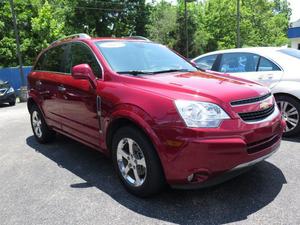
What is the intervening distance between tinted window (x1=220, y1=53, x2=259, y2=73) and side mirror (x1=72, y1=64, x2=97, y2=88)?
130 inches

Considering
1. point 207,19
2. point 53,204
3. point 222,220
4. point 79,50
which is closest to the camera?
point 222,220

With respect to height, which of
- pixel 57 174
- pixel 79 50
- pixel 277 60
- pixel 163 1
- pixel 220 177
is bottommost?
pixel 57 174

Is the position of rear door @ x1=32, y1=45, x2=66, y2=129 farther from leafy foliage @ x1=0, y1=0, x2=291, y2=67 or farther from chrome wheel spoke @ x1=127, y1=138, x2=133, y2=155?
leafy foliage @ x1=0, y1=0, x2=291, y2=67

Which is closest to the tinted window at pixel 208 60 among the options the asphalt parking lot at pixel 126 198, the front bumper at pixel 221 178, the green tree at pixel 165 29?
the asphalt parking lot at pixel 126 198

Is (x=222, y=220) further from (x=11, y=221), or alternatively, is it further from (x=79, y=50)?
(x=79, y=50)

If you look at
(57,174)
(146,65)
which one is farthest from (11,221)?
(146,65)

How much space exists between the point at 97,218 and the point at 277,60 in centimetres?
419

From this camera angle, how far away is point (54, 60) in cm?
555

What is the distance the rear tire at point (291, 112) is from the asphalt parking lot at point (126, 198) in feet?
1.58

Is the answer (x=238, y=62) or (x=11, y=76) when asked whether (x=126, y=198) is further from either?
(x=11, y=76)

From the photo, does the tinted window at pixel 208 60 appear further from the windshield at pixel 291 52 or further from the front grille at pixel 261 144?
the front grille at pixel 261 144

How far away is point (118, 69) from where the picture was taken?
411 cm

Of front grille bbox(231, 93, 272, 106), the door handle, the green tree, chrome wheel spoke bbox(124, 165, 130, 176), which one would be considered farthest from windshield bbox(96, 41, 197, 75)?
the green tree

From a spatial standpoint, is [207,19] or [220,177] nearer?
[220,177]
